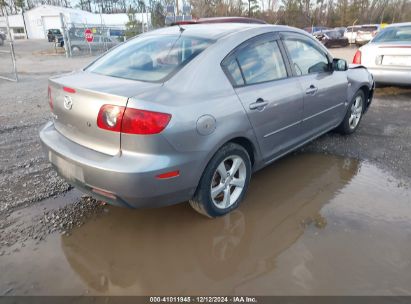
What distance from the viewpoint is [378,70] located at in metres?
7.10

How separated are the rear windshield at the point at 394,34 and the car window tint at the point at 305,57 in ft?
14.1

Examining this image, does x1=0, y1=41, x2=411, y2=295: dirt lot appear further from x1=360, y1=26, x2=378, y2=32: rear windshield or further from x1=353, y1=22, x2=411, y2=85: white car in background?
x1=360, y1=26, x2=378, y2=32: rear windshield

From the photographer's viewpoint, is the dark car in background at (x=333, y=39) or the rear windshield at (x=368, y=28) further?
the dark car in background at (x=333, y=39)

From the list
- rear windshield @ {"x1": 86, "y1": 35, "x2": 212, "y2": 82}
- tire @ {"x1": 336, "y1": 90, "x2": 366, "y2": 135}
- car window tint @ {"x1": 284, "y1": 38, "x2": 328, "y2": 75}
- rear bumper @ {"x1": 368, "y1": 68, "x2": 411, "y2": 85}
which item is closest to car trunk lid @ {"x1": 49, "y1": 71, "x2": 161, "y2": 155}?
rear windshield @ {"x1": 86, "y1": 35, "x2": 212, "y2": 82}

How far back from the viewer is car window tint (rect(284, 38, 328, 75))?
11.7ft

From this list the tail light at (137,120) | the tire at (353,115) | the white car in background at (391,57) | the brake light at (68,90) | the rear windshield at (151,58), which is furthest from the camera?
the white car in background at (391,57)

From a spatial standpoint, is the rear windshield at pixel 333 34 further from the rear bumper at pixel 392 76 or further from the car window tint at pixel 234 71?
the car window tint at pixel 234 71

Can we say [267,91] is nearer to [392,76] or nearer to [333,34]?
[392,76]

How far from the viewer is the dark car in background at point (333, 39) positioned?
26.1 m

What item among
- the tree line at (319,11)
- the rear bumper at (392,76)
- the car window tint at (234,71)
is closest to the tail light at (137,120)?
the car window tint at (234,71)

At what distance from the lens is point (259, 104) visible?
2.97m

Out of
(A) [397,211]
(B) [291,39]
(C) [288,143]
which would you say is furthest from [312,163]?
(B) [291,39]

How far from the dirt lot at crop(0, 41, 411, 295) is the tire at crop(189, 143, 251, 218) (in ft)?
0.50

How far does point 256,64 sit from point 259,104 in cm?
41
